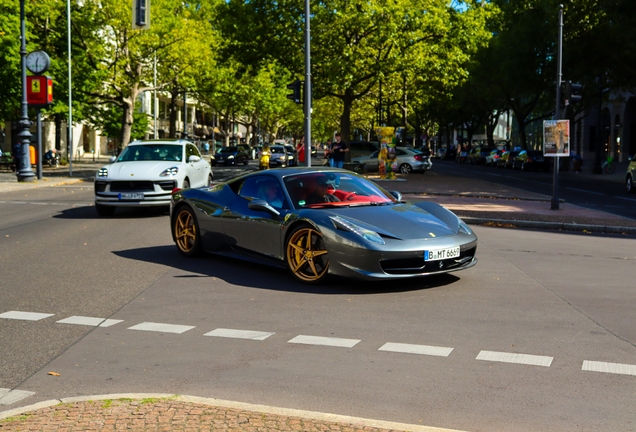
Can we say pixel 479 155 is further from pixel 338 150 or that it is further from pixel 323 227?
pixel 323 227

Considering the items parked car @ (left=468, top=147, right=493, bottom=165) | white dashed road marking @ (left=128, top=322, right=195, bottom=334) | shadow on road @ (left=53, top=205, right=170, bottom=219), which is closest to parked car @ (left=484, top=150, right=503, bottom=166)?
parked car @ (left=468, top=147, right=493, bottom=165)

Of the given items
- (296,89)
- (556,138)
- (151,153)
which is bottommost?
(151,153)

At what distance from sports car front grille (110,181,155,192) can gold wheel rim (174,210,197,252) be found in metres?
5.76

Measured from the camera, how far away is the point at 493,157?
2667 inches

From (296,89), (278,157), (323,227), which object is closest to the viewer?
(323,227)

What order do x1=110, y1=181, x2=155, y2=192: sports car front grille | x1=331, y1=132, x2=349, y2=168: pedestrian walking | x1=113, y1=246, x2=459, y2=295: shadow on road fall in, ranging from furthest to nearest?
x1=331, y1=132, x2=349, y2=168: pedestrian walking → x1=110, y1=181, x2=155, y2=192: sports car front grille → x1=113, y1=246, x2=459, y2=295: shadow on road

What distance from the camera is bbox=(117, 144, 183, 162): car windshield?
18391 millimetres

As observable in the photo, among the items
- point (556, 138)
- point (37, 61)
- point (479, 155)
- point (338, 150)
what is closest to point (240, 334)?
point (556, 138)

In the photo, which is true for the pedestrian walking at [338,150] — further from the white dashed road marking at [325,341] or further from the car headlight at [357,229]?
the white dashed road marking at [325,341]

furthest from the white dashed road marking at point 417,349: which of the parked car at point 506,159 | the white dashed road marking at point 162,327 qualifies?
the parked car at point 506,159

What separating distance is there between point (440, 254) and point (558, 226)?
26.4 ft

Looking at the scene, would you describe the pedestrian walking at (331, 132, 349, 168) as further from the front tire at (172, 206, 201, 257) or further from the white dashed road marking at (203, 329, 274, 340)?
the white dashed road marking at (203, 329, 274, 340)

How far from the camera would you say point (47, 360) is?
19.6 feet

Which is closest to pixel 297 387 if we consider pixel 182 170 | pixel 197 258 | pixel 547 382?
pixel 547 382
